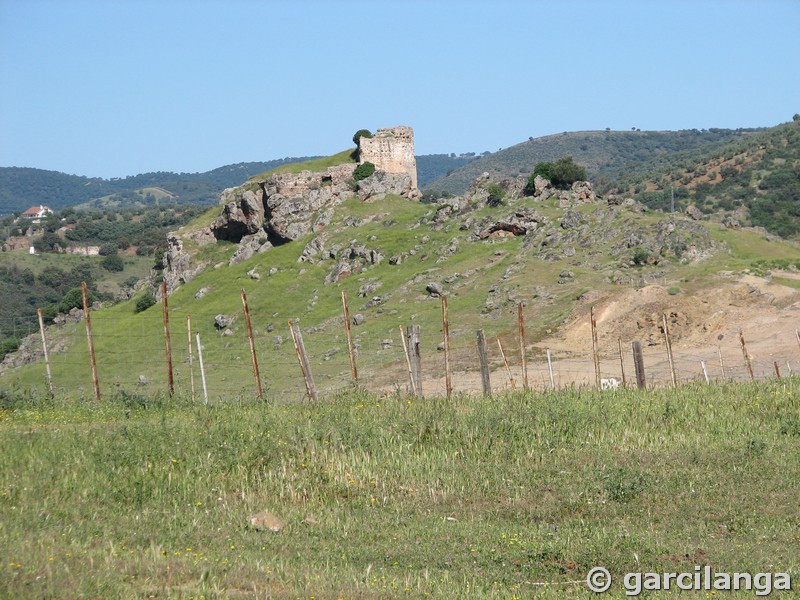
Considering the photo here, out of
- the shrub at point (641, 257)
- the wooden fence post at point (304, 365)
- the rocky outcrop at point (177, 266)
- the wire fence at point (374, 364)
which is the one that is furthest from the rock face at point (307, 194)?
the wooden fence post at point (304, 365)

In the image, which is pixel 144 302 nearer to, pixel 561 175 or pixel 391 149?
pixel 391 149

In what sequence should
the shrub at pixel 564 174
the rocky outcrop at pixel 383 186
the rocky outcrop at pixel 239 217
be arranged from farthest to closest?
the rocky outcrop at pixel 239 217
the rocky outcrop at pixel 383 186
the shrub at pixel 564 174

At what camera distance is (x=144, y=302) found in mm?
66250

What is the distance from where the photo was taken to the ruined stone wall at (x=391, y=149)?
73.8 meters

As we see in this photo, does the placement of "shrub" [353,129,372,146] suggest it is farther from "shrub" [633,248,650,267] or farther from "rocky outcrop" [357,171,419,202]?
"shrub" [633,248,650,267]

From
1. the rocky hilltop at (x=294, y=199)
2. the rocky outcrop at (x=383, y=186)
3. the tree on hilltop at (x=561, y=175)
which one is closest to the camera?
the tree on hilltop at (x=561, y=175)

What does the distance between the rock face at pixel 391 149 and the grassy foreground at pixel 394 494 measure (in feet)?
187

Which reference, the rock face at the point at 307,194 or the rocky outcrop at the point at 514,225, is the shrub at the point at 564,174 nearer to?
the rocky outcrop at the point at 514,225

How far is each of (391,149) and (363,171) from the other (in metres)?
4.53

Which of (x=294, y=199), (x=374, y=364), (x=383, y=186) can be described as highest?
(x=383, y=186)

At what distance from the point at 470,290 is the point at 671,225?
1045 cm

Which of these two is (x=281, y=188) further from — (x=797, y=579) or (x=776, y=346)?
(x=797, y=579)

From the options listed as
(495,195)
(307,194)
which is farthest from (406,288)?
(307,194)

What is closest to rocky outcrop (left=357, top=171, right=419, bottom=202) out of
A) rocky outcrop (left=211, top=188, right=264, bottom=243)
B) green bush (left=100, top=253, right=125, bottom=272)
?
rocky outcrop (left=211, top=188, right=264, bottom=243)
